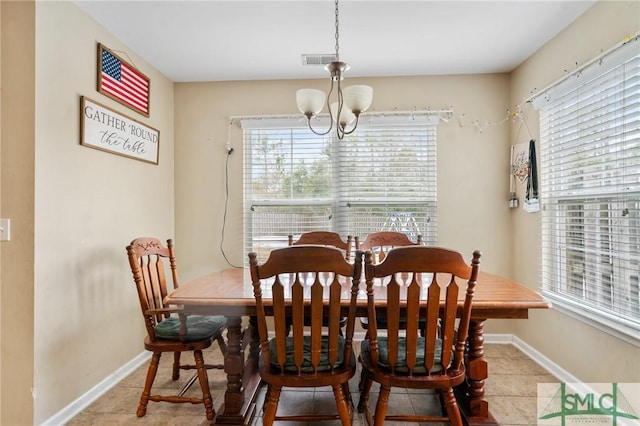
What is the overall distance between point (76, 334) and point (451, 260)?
2199 mm

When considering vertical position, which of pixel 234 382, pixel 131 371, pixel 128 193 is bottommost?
pixel 131 371

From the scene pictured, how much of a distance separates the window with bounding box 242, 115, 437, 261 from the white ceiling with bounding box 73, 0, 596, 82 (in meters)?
0.51

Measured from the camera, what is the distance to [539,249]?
2.59 meters

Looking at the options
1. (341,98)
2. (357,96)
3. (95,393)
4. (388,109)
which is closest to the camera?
(357,96)

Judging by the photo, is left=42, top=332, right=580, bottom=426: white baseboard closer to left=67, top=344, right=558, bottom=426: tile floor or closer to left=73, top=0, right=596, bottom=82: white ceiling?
left=67, top=344, right=558, bottom=426: tile floor

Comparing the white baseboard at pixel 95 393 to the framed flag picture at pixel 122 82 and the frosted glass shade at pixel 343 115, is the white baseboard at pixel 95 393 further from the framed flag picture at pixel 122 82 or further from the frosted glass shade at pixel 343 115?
the frosted glass shade at pixel 343 115

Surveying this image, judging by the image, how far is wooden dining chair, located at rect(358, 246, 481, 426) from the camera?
136 centimetres

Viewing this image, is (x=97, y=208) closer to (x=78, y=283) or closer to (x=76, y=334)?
(x=78, y=283)

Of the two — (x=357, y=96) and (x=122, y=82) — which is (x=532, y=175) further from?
(x=122, y=82)

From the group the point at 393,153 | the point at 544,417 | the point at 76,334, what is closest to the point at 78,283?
the point at 76,334

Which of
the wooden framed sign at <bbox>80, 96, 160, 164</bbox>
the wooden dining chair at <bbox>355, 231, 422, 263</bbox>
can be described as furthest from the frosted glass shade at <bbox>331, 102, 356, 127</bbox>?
the wooden framed sign at <bbox>80, 96, 160, 164</bbox>

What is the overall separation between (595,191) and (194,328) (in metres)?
2.60

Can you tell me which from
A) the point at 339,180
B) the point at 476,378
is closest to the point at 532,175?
the point at 339,180

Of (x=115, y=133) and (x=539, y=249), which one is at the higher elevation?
(x=115, y=133)
